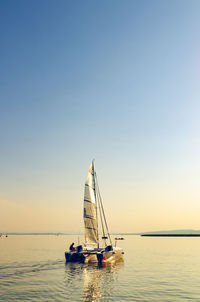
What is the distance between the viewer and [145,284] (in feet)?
94.0

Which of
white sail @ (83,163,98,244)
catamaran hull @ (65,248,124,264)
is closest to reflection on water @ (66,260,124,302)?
catamaran hull @ (65,248,124,264)

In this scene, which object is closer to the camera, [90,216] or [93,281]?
[93,281]

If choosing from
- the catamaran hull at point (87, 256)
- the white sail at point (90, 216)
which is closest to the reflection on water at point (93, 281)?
the catamaran hull at point (87, 256)

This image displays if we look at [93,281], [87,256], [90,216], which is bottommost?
[93,281]

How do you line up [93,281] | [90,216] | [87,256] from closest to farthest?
[93,281] < [87,256] < [90,216]

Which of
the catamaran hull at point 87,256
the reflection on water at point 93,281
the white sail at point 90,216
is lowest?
the reflection on water at point 93,281

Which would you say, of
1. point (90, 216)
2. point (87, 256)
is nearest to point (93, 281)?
point (87, 256)

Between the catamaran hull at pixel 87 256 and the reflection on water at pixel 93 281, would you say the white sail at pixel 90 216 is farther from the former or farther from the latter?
the reflection on water at pixel 93 281

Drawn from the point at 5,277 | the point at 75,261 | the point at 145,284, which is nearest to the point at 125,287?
the point at 145,284

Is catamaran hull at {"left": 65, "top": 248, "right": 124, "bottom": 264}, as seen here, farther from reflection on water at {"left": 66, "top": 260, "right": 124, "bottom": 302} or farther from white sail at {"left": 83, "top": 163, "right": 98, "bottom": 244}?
white sail at {"left": 83, "top": 163, "right": 98, "bottom": 244}

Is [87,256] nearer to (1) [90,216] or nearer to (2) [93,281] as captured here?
(1) [90,216]

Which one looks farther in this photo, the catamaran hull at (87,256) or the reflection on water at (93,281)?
the catamaran hull at (87,256)

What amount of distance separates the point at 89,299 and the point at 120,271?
57.2ft

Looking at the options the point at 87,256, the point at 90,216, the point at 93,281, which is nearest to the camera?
the point at 93,281
